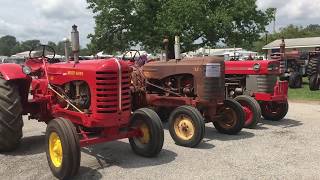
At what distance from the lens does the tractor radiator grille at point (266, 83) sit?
9766 millimetres

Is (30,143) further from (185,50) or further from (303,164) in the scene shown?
(185,50)

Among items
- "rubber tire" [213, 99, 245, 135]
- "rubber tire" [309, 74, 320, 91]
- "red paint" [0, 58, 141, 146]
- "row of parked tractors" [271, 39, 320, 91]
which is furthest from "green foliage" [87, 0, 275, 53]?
"red paint" [0, 58, 141, 146]

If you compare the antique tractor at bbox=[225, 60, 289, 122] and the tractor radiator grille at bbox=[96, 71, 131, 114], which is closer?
the tractor radiator grille at bbox=[96, 71, 131, 114]

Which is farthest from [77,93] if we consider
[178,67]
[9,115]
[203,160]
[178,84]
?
[178,84]

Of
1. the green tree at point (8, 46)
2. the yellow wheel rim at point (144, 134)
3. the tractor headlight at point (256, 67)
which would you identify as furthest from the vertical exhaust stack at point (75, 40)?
the green tree at point (8, 46)

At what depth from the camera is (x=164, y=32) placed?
28.2 metres

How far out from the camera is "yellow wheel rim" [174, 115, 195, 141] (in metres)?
7.41

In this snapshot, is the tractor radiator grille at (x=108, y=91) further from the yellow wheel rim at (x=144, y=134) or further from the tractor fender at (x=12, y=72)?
the tractor fender at (x=12, y=72)

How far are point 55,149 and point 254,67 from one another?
558 centimetres

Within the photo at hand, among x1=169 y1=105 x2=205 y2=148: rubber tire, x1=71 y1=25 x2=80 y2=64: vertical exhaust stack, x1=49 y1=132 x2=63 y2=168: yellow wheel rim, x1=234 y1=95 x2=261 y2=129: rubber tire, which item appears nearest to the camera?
x1=49 y1=132 x2=63 y2=168: yellow wheel rim

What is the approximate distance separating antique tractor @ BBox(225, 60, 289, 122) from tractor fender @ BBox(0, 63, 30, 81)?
14.9 ft

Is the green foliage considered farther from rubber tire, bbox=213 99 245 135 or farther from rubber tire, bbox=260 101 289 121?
rubber tire, bbox=213 99 245 135

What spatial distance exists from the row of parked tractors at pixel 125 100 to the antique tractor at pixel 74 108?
0.01 meters

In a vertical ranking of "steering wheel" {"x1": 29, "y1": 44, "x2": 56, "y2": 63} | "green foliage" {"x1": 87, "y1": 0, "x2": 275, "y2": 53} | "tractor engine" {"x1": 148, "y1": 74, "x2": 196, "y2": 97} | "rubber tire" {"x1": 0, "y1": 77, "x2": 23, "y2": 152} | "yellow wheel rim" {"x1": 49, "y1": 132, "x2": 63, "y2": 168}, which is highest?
"green foliage" {"x1": 87, "y1": 0, "x2": 275, "y2": 53}
